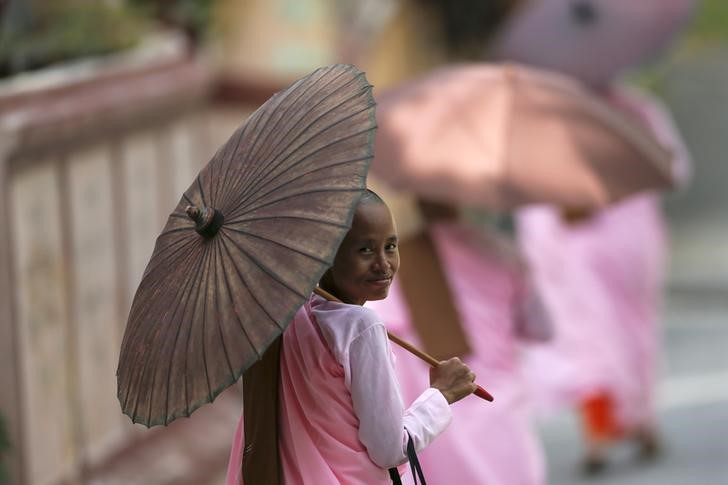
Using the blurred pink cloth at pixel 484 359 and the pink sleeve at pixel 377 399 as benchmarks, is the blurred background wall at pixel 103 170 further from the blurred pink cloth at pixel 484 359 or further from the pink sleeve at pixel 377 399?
the pink sleeve at pixel 377 399

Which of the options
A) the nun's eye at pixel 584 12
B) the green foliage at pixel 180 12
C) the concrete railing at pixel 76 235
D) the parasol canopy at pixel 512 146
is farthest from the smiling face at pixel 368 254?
the green foliage at pixel 180 12

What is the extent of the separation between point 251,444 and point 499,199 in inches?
73.5

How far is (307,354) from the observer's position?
3.23 m

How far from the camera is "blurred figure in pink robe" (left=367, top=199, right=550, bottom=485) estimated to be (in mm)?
5039

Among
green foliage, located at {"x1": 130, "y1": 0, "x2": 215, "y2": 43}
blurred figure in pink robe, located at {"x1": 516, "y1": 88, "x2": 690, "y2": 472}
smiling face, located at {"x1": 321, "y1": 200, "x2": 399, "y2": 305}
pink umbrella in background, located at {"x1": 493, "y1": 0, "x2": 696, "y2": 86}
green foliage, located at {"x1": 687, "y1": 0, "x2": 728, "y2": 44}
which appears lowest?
blurred figure in pink robe, located at {"x1": 516, "y1": 88, "x2": 690, "y2": 472}

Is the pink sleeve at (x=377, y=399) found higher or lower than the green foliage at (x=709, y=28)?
lower

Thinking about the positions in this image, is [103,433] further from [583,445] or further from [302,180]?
[302,180]

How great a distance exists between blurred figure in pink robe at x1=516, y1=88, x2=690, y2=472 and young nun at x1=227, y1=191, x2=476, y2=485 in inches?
172

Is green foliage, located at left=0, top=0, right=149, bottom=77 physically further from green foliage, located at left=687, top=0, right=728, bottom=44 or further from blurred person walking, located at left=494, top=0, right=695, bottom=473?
green foliage, located at left=687, top=0, right=728, bottom=44

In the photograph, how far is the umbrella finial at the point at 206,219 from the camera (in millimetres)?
3061

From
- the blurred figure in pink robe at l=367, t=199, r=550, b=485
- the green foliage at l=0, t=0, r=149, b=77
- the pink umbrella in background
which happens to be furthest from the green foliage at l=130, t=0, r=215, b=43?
the blurred figure in pink robe at l=367, t=199, r=550, b=485

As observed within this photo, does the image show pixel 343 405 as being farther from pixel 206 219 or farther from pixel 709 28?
pixel 709 28

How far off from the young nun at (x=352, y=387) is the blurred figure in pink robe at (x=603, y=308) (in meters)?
4.36

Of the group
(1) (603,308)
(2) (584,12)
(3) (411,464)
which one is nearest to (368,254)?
(3) (411,464)
